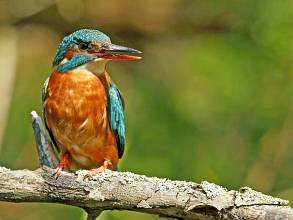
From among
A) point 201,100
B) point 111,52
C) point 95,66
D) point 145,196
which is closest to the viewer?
point 145,196

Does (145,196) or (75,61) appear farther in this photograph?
(75,61)

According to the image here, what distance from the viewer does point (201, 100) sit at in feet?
17.9

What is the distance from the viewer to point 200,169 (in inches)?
191

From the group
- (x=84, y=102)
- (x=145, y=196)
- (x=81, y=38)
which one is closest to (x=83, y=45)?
(x=81, y=38)

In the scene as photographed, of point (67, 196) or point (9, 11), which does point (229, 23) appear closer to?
point (9, 11)

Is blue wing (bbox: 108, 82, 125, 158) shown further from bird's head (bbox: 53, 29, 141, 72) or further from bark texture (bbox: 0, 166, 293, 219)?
bark texture (bbox: 0, 166, 293, 219)

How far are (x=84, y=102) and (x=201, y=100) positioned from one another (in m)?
1.89

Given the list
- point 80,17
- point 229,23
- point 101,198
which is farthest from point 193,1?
point 101,198

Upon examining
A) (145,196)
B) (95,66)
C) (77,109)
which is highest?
(95,66)

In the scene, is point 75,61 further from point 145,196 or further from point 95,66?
point 145,196

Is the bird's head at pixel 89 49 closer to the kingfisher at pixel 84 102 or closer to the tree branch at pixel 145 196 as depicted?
the kingfisher at pixel 84 102

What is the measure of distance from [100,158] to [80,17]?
2.49 meters

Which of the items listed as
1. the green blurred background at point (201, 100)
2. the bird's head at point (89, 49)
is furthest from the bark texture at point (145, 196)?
the green blurred background at point (201, 100)

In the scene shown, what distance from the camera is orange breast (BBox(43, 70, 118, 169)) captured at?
3.65 metres
